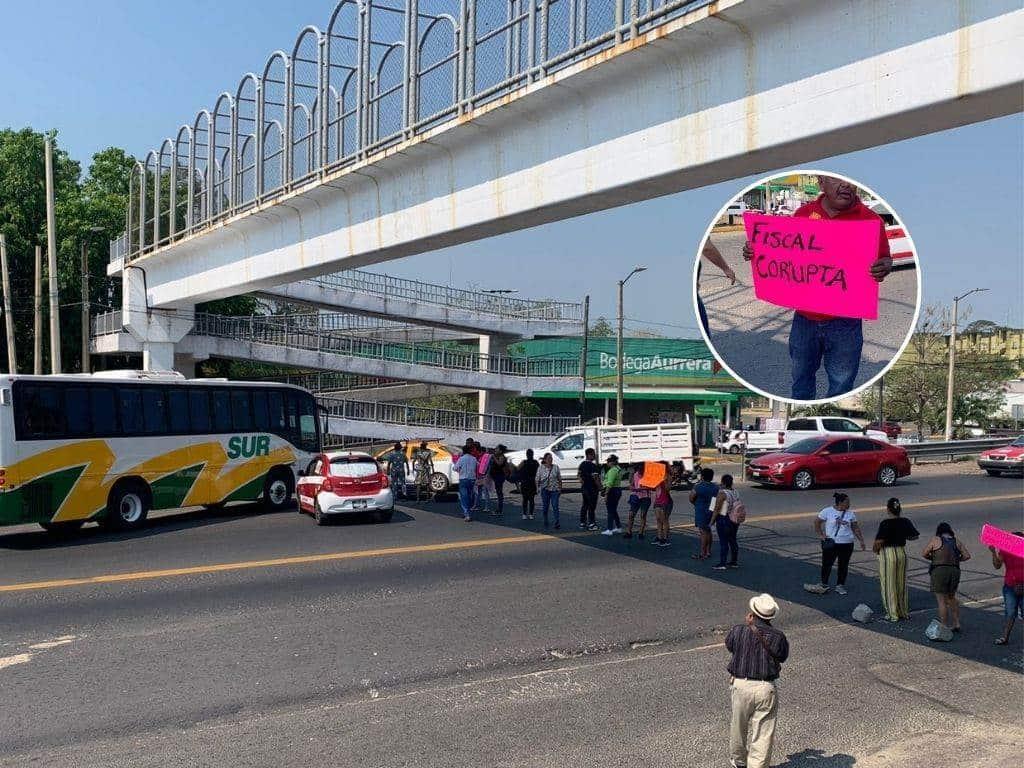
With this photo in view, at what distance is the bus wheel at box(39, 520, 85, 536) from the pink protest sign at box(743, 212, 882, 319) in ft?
45.5

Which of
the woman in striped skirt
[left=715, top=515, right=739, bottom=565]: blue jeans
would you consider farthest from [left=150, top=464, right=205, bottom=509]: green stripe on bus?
the woman in striped skirt

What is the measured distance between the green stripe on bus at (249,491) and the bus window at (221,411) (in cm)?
140

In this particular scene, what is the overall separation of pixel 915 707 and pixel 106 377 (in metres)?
16.2

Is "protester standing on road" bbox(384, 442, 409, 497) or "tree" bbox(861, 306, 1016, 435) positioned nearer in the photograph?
"protester standing on road" bbox(384, 442, 409, 497)

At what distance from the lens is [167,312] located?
33.3 meters

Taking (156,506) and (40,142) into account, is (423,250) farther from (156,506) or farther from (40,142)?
(40,142)

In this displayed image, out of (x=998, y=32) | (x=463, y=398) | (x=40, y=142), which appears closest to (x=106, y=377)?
(x=998, y=32)

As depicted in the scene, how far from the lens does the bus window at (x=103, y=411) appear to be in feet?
60.8

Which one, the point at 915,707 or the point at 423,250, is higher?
the point at 423,250

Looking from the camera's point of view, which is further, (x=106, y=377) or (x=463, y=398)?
(x=463, y=398)

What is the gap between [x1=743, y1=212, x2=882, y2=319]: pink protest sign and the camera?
12094 mm

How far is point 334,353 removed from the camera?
135 feet

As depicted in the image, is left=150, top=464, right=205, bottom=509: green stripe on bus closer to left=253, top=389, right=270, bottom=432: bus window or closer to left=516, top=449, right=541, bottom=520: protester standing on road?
left=253, top=389, right=270, bottom=432: bus window

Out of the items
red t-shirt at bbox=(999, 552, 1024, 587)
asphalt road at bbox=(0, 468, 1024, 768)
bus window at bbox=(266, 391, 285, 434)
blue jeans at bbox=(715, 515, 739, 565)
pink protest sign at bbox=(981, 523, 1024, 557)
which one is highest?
bus window at bbox=(266, 391, 285, 434)
